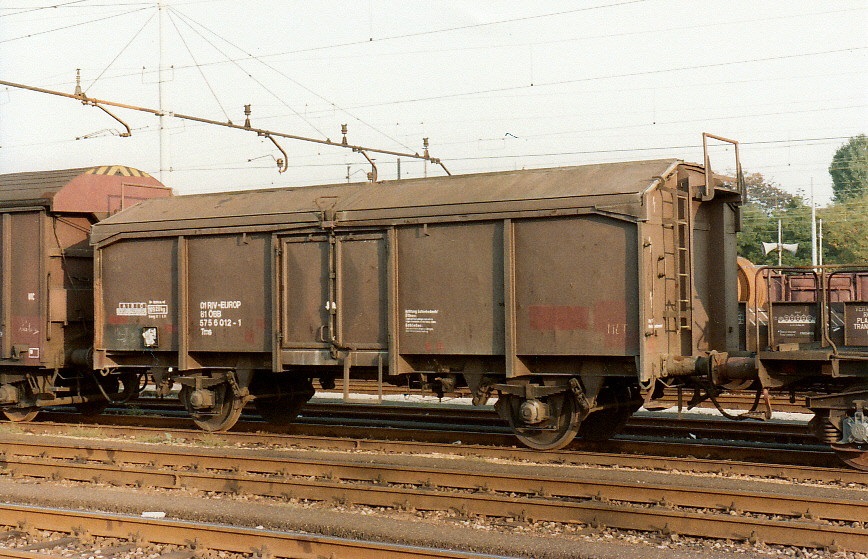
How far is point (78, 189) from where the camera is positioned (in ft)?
47.9

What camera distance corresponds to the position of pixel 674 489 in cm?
866

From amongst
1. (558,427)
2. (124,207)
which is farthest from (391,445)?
(124,207)

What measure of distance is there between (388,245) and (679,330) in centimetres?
378

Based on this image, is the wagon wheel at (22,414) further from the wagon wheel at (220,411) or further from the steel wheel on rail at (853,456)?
the steel wheel on rail at (853,456)

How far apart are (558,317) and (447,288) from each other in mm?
1503

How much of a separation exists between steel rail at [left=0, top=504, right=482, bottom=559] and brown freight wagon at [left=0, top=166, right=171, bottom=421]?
19.9 ft

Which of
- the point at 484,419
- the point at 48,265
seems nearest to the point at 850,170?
the point at 484,419

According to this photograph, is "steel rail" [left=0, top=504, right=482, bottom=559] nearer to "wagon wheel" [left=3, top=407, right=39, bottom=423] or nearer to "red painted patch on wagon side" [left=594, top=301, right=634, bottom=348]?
"red painted patch on wagon side" [left=594, top=301, right=634, bottom=348]

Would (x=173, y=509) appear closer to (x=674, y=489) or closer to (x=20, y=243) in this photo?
(x=674, y=489)

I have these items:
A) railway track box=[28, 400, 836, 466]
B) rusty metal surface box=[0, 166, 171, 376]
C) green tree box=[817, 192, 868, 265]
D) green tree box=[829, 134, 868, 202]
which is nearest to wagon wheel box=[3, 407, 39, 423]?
railway track box=[28, 400, 836, 466]

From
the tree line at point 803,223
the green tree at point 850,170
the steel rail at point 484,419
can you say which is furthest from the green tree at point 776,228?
the steel rail at point 484,419

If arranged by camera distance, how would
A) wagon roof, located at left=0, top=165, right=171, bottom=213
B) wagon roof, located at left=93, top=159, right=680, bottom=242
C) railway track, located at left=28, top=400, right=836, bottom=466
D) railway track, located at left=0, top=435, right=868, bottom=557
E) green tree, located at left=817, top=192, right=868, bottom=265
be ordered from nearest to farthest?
railway track, located at left=0, top=435, right=868, bottom=557 < wagon roof, located at left=93, top=159, right=680, bottom=242 < railway track, located at left=28, top=400, right=836, bottom=466 < wagon roof, located at left=0, top=165, right=171, bottom=213 < green tree, located at left=817, top=192, right=868, bottom=265

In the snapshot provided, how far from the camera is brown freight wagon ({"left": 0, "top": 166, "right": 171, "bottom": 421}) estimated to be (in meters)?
14.2

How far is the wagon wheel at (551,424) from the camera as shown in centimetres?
1104
